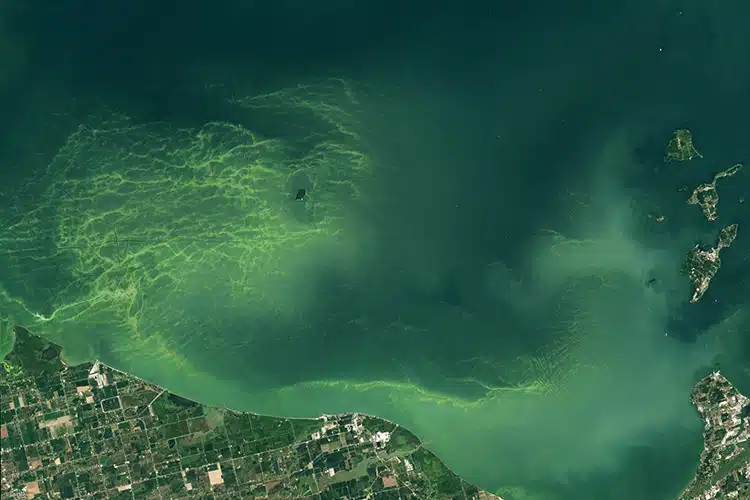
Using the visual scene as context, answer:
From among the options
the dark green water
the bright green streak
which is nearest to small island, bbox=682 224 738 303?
the dark green water

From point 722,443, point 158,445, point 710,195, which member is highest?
point 710,195

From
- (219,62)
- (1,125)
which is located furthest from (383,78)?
(1,125)

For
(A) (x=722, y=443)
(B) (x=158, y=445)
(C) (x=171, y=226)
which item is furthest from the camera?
(A) (x=722, y=443)

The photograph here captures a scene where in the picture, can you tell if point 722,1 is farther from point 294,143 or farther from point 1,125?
point 1,125

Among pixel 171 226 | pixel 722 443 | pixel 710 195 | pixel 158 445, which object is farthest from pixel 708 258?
pixel 158 445

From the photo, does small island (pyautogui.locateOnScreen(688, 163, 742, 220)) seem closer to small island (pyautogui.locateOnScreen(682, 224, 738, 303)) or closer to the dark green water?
the dark green water

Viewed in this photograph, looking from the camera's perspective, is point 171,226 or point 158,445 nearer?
point 158,445

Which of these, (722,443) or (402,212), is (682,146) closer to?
(402,212)
